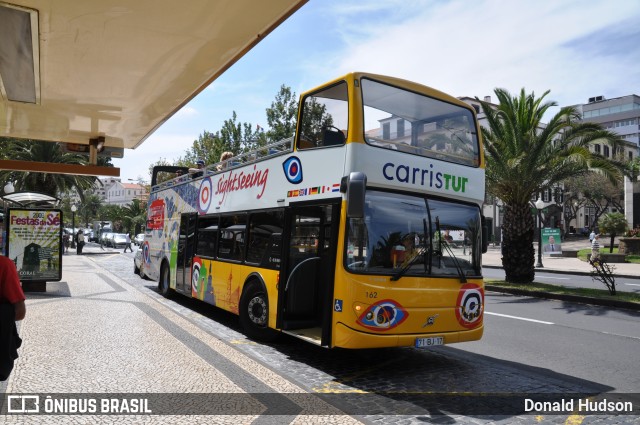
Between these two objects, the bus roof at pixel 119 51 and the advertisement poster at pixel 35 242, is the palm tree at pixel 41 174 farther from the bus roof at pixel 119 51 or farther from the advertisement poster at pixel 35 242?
the bus roof at pixel 119 51

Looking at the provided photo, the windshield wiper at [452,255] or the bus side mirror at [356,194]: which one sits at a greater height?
the bus side mirror at [356,194]

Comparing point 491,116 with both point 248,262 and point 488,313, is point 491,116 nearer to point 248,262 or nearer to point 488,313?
point 488,313

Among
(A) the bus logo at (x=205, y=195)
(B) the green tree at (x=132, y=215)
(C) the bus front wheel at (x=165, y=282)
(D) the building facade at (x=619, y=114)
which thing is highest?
(D) the building facade at (x=619, y=114)

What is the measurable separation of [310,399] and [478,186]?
3894mm

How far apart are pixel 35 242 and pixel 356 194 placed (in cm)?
1116

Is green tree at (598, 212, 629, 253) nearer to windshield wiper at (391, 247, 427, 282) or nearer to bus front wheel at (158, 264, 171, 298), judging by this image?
bus front wheel at (158, 264, 171, 298)

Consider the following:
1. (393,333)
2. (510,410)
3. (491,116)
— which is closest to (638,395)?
(510,410)

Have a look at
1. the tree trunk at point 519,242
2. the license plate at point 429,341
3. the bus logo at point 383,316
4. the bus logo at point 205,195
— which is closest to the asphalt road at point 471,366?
the license plate at point 429,341

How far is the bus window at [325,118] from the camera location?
659cm

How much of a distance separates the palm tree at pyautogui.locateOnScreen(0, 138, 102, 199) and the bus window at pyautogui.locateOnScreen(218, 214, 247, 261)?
25126 mm

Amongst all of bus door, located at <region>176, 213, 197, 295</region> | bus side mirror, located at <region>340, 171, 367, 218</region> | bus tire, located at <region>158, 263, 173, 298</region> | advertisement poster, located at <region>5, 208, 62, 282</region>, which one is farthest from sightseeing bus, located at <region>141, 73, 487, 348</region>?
advertisement poster, located at <region>5, 208, 62, 282</region>

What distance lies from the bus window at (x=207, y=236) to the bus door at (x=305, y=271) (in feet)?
10.6

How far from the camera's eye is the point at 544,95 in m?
17.2

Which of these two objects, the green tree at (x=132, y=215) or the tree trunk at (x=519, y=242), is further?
the green tree at (x=132, y=215)
